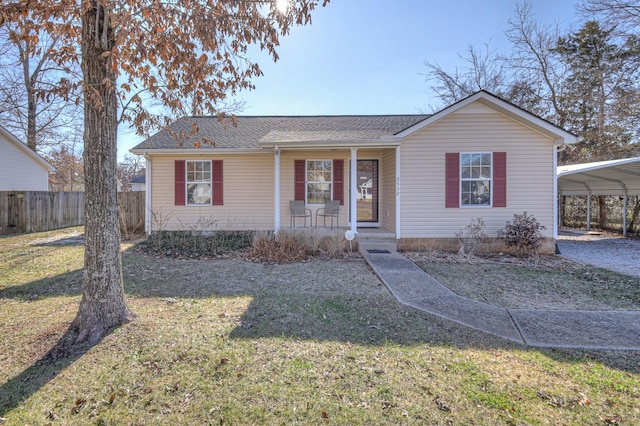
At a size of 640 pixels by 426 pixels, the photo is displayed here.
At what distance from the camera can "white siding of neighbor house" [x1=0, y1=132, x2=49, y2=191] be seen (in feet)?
48.6

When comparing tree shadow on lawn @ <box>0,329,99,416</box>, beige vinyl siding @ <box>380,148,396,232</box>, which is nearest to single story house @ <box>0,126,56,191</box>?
tree shadow on lawn @ <box>0,329,99,416</box>

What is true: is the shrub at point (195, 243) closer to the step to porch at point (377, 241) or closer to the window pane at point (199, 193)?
the window pane at point (199, 193)

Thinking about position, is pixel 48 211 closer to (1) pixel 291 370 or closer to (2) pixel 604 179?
(1) pixel 291 370

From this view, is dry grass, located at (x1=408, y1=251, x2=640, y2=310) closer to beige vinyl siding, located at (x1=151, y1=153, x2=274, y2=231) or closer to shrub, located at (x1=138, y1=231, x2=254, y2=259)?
shrub, located at (x1=138, y1=231, x2=254, y2=259)

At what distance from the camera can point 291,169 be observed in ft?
33.0

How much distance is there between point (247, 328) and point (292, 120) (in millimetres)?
9871

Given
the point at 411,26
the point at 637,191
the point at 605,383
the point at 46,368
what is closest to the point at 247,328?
the point at 46,368

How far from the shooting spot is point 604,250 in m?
8.98

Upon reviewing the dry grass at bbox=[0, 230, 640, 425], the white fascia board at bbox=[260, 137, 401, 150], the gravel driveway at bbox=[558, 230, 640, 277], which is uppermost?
the white fascia board at bbox=[260, 137, 401, 150]

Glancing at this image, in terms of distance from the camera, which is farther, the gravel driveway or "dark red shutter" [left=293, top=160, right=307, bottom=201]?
"dark red shutter" [left=293, top=160, right=307, bottom=201]

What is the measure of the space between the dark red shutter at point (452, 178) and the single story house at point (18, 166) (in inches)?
728

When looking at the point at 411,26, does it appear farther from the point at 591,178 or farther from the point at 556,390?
→ the point at 556,390

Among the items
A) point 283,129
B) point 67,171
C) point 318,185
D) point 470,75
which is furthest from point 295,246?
point 67,171

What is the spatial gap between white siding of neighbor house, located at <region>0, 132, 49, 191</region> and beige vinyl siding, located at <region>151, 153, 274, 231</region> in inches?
418
